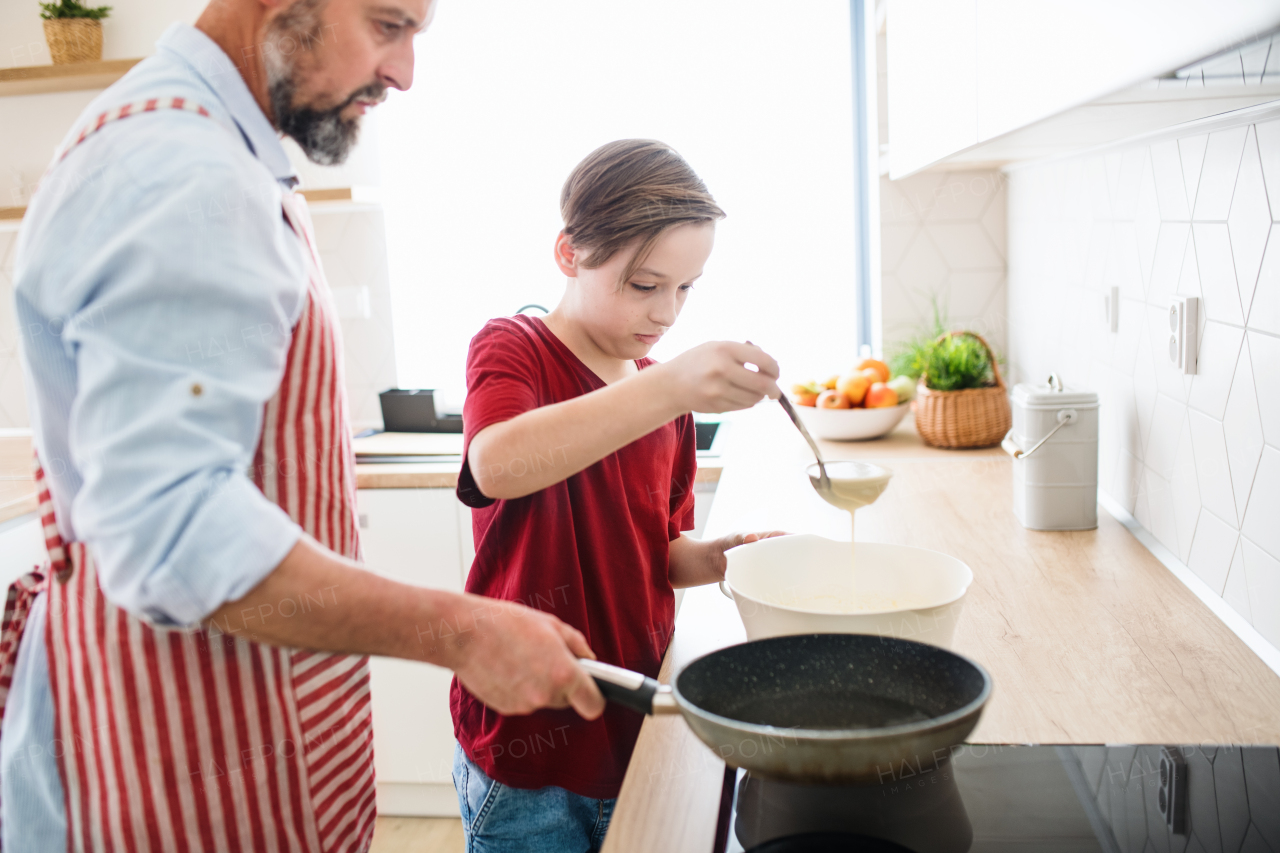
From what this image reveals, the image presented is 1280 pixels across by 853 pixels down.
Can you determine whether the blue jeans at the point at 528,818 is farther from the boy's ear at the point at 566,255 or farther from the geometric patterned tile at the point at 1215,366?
the geometric patterned tile at the point at 1215,366

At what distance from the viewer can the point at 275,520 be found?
0.58 metres

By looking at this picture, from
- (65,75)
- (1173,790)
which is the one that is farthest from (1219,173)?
(65,75)

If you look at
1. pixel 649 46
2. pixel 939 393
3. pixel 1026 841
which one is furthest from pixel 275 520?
pixel 649 46

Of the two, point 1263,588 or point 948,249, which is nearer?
point 1263,588

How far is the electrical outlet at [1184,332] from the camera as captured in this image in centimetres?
115

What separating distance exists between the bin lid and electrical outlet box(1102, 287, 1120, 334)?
0.14m

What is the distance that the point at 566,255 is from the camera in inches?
43.5

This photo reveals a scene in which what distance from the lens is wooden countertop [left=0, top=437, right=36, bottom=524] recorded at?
6.70 ft

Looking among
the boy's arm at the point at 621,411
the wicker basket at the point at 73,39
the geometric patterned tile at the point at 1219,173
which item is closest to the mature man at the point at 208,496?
the boy's arm at the point at 621,411

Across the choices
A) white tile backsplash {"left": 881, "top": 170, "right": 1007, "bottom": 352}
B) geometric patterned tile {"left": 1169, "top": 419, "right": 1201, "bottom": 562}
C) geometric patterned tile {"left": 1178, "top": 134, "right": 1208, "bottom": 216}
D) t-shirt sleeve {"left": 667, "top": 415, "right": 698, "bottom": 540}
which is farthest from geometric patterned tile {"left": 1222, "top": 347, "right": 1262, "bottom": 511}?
white tile backsplash {"left": 881, "top": 170, "right": 1007, "bottom": 352}

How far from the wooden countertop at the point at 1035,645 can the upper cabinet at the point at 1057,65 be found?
0.52 metres

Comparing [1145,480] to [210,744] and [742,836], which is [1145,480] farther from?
[210,744]

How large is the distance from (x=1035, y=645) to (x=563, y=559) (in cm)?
52

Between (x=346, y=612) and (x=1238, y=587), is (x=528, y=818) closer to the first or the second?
(x=346, y=612)
